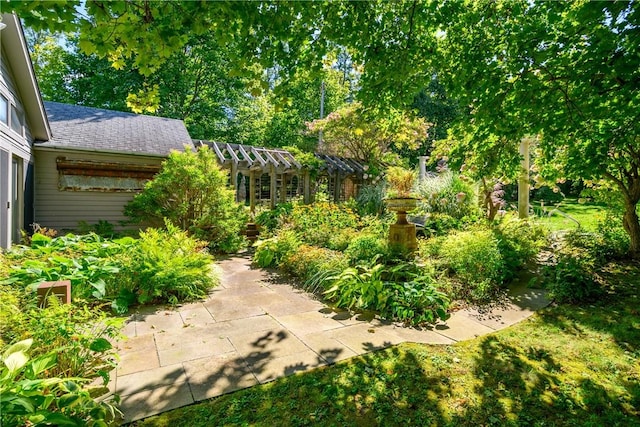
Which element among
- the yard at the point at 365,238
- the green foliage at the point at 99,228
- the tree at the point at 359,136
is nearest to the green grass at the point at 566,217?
the yard at the point at 365,238

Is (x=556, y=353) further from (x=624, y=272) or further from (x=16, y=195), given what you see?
(x=16, y=195)

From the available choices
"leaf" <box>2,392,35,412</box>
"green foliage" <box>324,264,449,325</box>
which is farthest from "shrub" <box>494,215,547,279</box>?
"leaf" <box>2,392,35,412</box>

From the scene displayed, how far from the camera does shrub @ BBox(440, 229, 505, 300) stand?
4582 millimetres

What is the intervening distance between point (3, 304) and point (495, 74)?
4962 mm

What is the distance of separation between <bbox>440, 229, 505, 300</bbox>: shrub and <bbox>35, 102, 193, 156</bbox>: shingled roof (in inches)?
301

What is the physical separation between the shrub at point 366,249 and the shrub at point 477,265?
107 cm

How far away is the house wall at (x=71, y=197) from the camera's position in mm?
7680

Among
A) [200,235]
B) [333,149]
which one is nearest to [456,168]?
[200,235]

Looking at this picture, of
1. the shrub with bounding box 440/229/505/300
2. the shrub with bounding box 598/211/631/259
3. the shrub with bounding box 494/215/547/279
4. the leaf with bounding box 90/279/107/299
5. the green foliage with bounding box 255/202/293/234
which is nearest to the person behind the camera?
the leaf with bounding box 90/279/107/299

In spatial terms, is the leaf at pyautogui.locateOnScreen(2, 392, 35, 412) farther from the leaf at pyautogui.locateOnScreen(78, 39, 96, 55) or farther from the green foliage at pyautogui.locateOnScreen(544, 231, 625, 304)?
Answer: the green foliage at pyautogui.locateOnScreen(544, 231, 625, 304)

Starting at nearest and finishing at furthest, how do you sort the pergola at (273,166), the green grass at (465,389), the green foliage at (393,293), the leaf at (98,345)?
the green grass at (465,389) < the leaf at (98,345) < the green foliage at (393,293) < the pergola at (273,166)

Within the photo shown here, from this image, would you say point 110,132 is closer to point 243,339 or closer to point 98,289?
point 98,289

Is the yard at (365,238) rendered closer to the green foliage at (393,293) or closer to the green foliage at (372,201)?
the green foliage at (393,293)

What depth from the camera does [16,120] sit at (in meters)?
6.00
